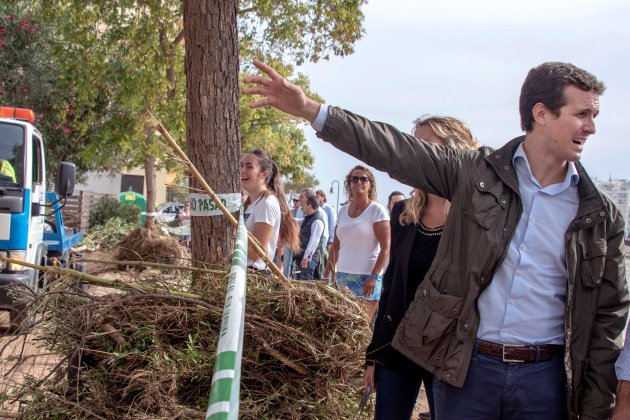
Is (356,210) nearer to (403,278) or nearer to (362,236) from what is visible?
(362,236)

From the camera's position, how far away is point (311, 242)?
9781 mm

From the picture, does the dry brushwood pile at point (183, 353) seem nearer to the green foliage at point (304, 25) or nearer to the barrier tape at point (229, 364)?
the barrier tape at point (229, 364)

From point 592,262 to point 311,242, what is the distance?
24.1 feet

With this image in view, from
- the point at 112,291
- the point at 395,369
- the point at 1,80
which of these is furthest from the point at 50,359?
the point at 1,80

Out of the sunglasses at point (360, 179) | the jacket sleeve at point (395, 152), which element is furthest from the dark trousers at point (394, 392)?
the sunglasses at point (360, 179)

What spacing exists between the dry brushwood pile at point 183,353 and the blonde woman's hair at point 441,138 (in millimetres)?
669

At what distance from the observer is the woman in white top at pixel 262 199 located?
4.89m

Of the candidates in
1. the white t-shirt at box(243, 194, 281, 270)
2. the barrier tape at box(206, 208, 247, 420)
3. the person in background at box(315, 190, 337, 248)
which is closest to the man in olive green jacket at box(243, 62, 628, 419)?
the barrier tape at box(206, 208, 247, 420)

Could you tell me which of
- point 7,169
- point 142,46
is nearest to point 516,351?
point 7,169

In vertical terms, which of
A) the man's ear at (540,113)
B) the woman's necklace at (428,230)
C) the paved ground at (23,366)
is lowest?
the paved ground at (23,366)

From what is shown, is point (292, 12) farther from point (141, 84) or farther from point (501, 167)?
point (501, 167)

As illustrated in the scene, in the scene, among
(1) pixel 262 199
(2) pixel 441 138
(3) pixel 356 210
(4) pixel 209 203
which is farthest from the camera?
(3) pixel 356 210

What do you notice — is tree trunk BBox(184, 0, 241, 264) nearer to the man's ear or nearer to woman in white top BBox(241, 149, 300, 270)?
woman in white top BBox(241, 149, 300, 270)

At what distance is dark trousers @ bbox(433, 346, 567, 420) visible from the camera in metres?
2.51
